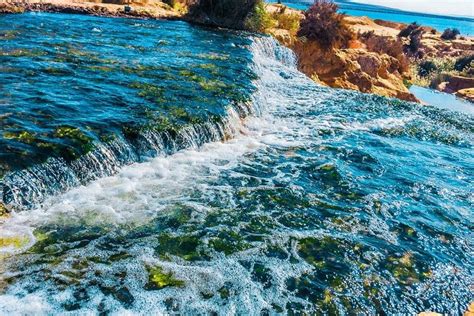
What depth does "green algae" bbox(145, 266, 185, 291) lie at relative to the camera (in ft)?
16.3

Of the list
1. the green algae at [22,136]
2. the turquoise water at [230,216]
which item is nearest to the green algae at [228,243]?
the turquoise water at [230,216]

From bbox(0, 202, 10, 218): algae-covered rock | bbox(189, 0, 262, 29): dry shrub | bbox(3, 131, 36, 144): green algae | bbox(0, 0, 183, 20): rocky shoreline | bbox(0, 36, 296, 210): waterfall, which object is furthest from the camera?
bbox(189, 0, 262, 29): dry shrub

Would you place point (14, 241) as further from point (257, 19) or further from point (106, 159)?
point (257, 19)

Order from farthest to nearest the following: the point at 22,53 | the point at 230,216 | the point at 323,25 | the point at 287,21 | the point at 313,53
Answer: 1. the point at 287,21
2. the point at 313,53
3. the point at 323,25
4. the point at 22,53
5. the point at 230,216

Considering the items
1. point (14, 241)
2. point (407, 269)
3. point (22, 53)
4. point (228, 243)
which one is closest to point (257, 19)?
point (22, 53)

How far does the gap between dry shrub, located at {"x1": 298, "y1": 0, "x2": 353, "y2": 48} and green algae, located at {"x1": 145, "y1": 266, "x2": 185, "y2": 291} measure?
67.3 ft

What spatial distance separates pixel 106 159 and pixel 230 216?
2718 millimetres

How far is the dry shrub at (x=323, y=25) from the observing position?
22938mm

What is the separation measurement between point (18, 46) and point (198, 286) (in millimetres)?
10730

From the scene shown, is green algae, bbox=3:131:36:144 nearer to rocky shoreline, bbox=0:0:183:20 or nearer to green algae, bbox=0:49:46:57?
green algae, bbox=0:49:46:57

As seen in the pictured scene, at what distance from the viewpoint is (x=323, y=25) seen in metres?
22.9

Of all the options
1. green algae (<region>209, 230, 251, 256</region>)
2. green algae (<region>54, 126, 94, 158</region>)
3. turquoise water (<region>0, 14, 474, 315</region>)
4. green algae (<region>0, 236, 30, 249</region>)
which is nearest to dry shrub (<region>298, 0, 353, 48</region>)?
turquoise water (<region>0, 14, 474, 315</region>)

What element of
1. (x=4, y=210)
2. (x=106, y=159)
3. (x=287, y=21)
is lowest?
(x=4, y=210)

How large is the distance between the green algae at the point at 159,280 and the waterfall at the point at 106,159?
244 cm
